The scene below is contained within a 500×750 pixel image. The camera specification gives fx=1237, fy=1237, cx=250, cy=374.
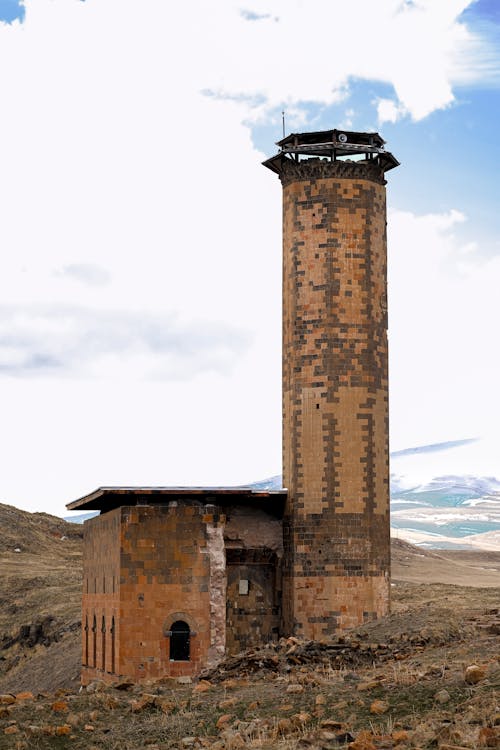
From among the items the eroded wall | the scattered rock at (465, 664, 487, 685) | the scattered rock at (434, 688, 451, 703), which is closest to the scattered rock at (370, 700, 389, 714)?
the scattered rock at (434, 688, 451, 703)

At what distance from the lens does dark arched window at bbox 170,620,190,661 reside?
30.8 m

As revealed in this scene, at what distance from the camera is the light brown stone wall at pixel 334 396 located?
32.9m

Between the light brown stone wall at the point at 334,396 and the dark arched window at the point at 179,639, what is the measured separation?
3357mm

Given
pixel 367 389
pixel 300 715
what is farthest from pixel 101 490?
pixel 300 715

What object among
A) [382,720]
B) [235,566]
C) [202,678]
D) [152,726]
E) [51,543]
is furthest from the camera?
[51,543]

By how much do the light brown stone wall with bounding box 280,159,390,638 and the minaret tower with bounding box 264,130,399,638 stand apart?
27 millimetres

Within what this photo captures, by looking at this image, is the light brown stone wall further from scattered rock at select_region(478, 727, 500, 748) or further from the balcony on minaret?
scattered rock at select_region(478, 727, 500, 748)

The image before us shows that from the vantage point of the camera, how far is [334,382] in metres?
33.6

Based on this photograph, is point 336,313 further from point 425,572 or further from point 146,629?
point 425,572

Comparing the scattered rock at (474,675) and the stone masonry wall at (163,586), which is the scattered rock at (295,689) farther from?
the stone masonry wall at (163,586)

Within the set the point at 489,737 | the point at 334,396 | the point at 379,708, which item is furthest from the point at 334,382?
the point at 489,737

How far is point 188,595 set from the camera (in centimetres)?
3088

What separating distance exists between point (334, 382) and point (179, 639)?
26.4ft

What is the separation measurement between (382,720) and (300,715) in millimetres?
1301
